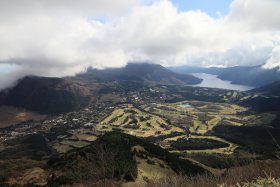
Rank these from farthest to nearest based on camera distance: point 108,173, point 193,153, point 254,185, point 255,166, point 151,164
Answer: point 193,153, point 151,164, point 108,173, point 255,166, point 254,185

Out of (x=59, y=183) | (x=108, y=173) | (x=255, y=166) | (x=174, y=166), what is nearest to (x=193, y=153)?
(x=174, y=166)

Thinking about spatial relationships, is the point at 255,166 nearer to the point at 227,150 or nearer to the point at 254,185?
the point at 254,185

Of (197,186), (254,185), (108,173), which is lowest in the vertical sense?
(108,173)

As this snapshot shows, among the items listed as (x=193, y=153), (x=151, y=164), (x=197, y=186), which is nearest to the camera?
(x=197, y=186)

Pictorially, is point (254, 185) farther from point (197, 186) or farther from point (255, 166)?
point (255, 166)

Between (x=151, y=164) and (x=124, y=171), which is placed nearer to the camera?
(x=124, y=171)

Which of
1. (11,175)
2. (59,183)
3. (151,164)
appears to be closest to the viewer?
(59,183)

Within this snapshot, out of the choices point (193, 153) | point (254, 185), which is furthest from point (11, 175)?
point (193, 153)

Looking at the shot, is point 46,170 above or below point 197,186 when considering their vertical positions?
below

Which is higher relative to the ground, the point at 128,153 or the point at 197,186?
the point at 197,186
